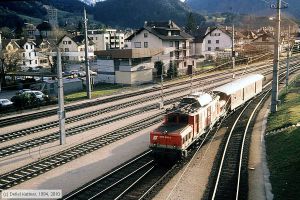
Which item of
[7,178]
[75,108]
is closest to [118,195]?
[7,178]

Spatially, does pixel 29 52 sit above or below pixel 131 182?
above

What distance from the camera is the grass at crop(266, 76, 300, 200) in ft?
52.5

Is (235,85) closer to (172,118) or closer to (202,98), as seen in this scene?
(202,98)

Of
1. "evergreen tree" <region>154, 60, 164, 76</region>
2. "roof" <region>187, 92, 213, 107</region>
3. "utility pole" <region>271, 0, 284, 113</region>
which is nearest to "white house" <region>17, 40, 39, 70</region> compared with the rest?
"evergreen tree" <region>154, 60, 164, 76</region>

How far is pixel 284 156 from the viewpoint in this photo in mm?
19828

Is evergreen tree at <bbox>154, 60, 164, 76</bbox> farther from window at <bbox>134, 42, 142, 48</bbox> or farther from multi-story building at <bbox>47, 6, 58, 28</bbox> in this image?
multi-story building at <bbox>47, 6, 58, 28</bbox>

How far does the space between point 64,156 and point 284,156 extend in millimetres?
13768

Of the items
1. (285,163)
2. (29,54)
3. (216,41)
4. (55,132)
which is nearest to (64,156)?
(55,132)

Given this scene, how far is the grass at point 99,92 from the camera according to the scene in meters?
44.4

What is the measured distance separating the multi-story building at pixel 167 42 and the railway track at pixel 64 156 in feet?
120

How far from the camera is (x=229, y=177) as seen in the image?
18.5 metres

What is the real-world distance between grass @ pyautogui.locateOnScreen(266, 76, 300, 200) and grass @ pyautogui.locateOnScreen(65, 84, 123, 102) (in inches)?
978

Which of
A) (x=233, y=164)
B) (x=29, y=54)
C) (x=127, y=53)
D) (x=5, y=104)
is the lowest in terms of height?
(x=233, y=164)

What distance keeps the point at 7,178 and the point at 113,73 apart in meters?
39.2
